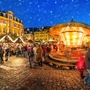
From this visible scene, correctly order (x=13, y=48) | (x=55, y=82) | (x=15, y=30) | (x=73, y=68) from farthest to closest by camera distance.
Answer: (x=15, y=30)
(x=13, y=48)
(x=73, y=68)
(x=55, y=82)

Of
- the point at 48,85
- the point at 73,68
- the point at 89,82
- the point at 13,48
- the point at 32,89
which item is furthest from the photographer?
the point at 13,48

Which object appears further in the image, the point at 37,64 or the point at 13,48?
the point at 13,48

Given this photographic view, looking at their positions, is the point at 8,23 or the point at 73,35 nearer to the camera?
the point at 73,35

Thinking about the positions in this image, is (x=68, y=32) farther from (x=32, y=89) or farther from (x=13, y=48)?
(x=13, y=48)

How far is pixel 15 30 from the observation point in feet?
190

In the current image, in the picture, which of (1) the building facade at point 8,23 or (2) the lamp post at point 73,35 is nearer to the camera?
(2) the lamp post at point 73,35

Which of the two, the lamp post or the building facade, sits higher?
the building facade

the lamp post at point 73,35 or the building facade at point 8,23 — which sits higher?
the building facade at point 8,23

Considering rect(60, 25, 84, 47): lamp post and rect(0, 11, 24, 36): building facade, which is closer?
rect(60, 25, 84, 47): lamp post

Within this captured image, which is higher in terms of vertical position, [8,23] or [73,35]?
Result: [8,23]

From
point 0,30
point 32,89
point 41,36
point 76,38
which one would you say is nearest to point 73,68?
point 76,38

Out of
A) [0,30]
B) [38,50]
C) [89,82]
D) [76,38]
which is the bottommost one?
[89,82]

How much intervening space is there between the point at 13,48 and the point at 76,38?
1656 cm

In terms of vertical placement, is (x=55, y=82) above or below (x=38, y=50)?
below
